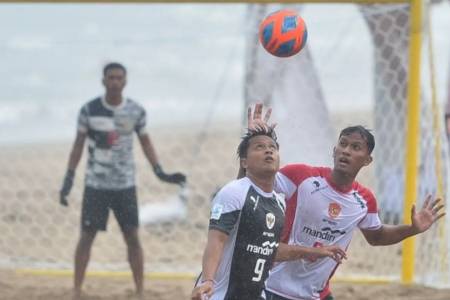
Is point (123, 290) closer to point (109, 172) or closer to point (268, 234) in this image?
point (109, 172)

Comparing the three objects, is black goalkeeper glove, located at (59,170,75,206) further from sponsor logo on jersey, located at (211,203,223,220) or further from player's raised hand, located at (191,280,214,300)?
player's raised hand, located at (191,280,214,300)

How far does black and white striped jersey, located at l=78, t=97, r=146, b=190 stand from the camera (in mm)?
8133

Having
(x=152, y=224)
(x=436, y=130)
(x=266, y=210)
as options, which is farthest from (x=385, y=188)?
(x=266, y=210)

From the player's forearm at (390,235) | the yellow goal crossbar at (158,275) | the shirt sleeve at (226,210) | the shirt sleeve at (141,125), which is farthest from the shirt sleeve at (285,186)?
the yellow goal crossbar at (158,275)

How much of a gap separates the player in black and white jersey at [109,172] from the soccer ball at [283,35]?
7.35 feet

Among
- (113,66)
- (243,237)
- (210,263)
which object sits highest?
(113,66)

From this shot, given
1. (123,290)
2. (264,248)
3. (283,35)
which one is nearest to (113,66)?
(123,290)

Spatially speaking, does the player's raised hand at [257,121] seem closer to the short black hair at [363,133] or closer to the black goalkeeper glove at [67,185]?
the short black hair at [363,133]

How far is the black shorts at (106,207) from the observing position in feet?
26.5

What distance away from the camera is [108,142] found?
8164 millimetres

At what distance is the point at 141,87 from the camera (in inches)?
773

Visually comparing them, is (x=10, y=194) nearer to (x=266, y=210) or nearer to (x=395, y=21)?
(x=395, y=21)

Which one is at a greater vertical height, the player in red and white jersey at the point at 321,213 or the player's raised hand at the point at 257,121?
the player's raised hand at the point at 257,121

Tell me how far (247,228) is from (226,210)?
16cm
